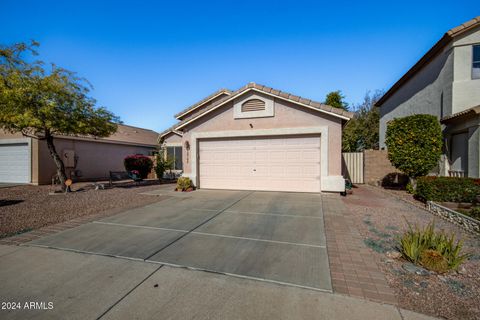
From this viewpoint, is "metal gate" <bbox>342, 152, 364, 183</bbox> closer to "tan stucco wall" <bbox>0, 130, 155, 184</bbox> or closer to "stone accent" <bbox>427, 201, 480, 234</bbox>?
"stone accent" <bbox>427, 201, 480, 234</bbox>

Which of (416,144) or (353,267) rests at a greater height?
(416,144)

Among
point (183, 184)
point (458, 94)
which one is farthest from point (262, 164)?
point (458, 94)

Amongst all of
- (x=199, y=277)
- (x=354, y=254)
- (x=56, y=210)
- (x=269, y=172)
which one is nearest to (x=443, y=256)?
(x=354, y=254)

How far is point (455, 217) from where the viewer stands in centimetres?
615

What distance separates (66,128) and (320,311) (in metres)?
12.5

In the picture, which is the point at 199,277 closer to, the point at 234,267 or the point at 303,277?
the point at 234,267

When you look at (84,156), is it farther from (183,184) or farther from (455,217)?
(455,217)

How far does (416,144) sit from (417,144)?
0.04m

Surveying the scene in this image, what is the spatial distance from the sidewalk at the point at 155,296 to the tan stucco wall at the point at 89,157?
14.1 metres

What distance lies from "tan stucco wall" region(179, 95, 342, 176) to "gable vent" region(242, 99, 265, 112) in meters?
0.44

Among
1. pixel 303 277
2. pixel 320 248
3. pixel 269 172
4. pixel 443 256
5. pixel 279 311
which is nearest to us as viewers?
pixel 279 311

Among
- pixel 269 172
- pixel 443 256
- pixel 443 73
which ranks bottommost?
pixel 443 256

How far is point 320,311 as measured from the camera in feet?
8.25

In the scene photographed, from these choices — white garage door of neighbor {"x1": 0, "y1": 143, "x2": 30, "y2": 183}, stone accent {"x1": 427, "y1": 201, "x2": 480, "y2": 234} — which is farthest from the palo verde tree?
stone accent {"x1": 427, "y1": 201, "x2": 480, "y2": 234}
